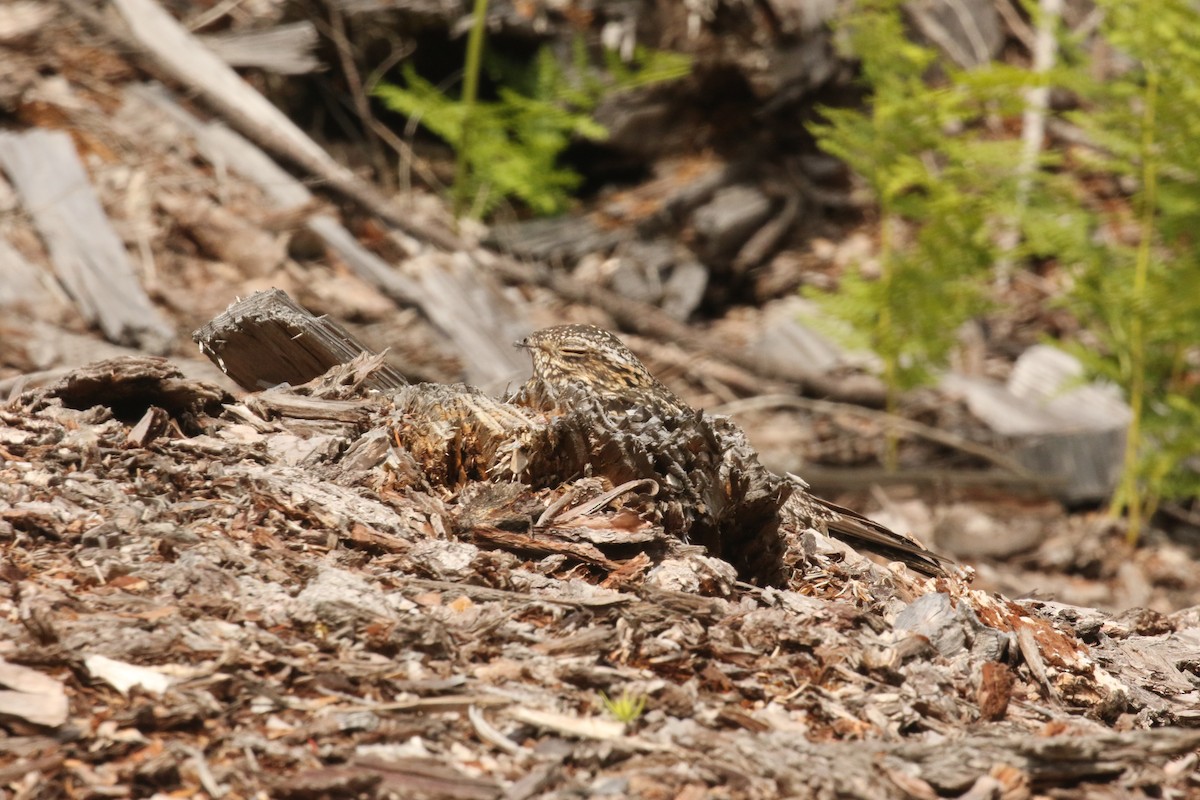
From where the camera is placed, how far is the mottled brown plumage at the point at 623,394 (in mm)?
2955

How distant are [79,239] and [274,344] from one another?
12.7 ft

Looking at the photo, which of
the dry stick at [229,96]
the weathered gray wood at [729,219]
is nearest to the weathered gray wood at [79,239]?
the dry stick at [229,96]

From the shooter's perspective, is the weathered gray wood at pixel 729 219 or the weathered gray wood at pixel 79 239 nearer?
the weathered gray wood at pixel 79 239

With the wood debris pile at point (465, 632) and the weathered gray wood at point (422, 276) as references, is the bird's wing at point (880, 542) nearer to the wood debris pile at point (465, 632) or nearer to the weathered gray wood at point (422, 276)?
the wood debris pile at point (465, 632)

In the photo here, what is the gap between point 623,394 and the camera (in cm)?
302

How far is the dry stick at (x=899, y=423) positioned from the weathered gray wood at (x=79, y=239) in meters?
3.38

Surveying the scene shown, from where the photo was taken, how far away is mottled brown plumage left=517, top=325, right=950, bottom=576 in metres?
2.96

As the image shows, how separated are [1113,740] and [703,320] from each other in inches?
279

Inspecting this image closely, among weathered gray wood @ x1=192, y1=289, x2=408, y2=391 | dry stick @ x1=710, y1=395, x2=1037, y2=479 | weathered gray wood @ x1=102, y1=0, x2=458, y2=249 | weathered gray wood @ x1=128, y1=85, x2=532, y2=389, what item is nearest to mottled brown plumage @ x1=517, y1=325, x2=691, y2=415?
weathered gray wood @ x1=192, y1=289, x2=408, y2=391

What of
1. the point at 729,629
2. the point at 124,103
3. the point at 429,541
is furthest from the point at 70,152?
the point at 729,629

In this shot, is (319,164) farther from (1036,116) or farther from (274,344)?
(1036,116)

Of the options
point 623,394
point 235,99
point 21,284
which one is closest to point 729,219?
point 235,99

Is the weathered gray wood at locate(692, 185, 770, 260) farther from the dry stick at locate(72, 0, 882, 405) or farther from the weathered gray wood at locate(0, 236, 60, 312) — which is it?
the weathered gray wood at locate(0, 236, 60, 312)

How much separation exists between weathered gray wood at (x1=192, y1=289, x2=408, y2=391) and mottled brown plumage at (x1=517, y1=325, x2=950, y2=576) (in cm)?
47
